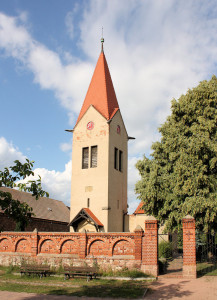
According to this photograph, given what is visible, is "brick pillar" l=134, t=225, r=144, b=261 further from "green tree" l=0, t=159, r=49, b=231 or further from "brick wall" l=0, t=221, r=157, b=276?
"green tree" l=0, t=159, r=49, b=231

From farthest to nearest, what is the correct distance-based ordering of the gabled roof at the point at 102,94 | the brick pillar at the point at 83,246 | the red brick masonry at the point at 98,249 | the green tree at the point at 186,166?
the gabled roof at the point at 102,94 → the green tree at the point at 186,166 → the brick pillar at the point at 83,246 → the red brick masonry at the point at 98,249

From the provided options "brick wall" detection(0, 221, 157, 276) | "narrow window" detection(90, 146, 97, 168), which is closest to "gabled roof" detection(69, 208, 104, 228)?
"narrow window" detection(90, 146, 97, 168)

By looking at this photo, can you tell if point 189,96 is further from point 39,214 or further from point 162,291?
point 39,214

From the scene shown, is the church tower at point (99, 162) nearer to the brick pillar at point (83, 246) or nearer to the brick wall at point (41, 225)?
the brick pillar at point (83, 246)

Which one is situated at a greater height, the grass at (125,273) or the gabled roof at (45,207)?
the gabled roof at (45,207)

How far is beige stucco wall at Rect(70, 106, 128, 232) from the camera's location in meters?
25.5

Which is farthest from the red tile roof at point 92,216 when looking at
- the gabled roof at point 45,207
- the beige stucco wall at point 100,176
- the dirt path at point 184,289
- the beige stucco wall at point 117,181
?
the gabled roof at point 45,207

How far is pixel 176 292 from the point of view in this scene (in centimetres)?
1183

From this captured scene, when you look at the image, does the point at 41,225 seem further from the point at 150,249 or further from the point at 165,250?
the point at 150,249

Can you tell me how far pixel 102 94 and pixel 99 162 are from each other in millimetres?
6316

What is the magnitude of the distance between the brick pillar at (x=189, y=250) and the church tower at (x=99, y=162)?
10392 mm

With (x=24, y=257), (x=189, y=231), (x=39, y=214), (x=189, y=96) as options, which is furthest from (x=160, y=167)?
(x=39, y=214)

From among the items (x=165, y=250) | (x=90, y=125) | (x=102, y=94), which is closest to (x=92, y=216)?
(x=165, y=250)

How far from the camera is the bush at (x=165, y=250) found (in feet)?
82.7
